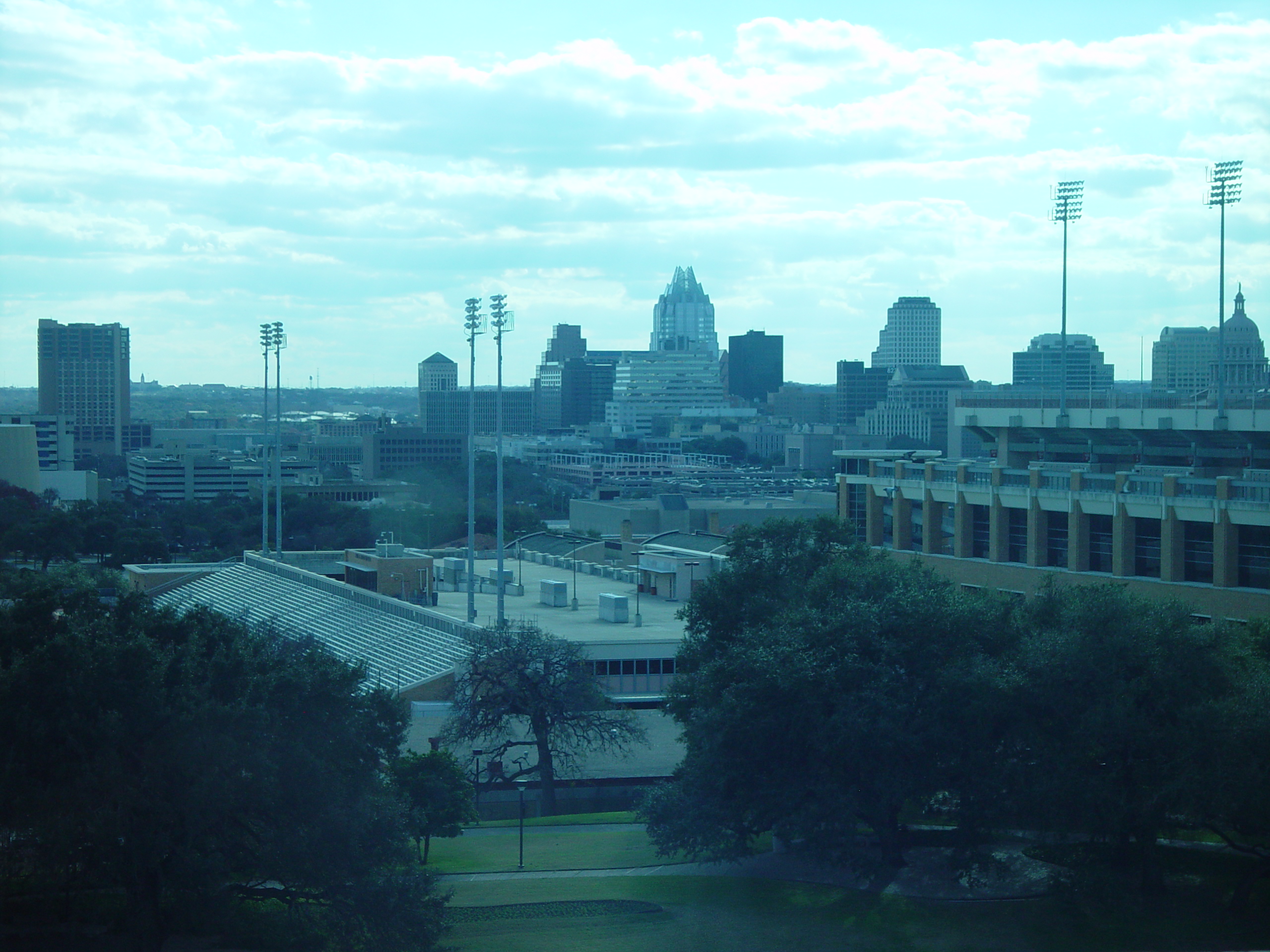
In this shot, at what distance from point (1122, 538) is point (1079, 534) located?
1.43 meters

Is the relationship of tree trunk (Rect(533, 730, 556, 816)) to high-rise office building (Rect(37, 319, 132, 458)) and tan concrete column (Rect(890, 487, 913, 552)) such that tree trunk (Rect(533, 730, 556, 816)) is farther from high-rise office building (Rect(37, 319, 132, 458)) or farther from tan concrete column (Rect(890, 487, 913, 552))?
high-rise office building (Rect(37, 319, 132, 458))

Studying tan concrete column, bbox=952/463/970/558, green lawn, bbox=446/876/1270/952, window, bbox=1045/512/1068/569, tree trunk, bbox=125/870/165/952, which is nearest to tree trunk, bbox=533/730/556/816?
green lawn, bbox=446/876/1270/952

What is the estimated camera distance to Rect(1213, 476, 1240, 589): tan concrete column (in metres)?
28.9

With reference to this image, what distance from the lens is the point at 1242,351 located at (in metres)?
50.6

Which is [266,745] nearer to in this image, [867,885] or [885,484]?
[867,885]

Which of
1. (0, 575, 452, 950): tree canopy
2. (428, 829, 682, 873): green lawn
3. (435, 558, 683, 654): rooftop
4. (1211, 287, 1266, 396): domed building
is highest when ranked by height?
(1211, 287, 1266, 396): domed building

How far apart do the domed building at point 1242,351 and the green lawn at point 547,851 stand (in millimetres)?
25229

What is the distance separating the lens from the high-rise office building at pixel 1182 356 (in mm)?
60562

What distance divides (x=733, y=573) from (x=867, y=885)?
8.31 m

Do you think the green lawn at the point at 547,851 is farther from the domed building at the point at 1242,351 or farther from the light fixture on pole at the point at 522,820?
the domed building at the point at 1242,351

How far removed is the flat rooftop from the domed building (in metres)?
17.5

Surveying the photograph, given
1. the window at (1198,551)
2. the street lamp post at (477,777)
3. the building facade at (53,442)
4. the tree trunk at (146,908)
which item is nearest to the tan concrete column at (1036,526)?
the window at (1198,551)

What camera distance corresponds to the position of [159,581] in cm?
6003

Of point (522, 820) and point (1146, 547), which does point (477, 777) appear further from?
point (1146, 547)
